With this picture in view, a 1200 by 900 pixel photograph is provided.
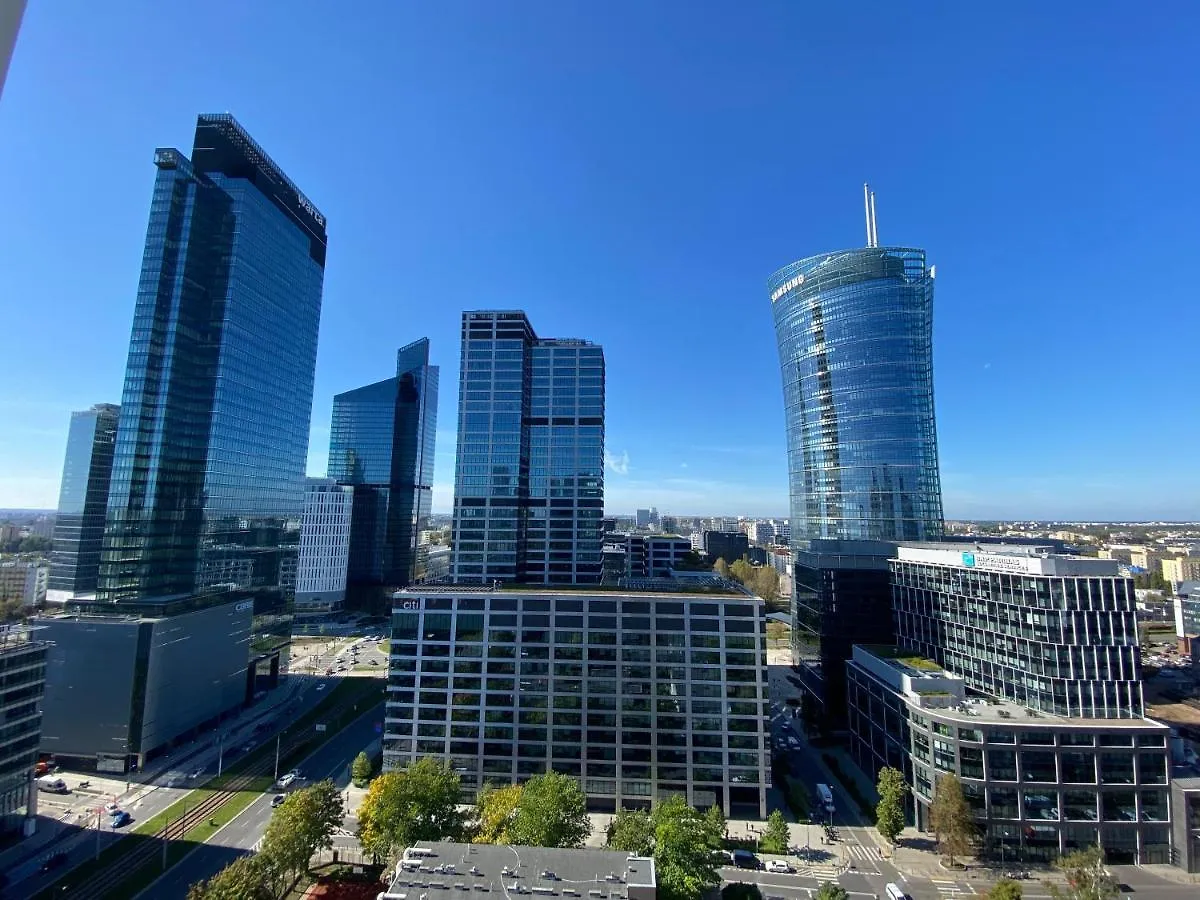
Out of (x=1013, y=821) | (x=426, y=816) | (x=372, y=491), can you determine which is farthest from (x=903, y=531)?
(x=372, y=491)

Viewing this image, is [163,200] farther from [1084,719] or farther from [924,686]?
[1084,719]

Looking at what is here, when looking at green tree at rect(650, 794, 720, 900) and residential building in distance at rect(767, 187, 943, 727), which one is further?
residential building in distance at rect(767, 187, 943, 727)

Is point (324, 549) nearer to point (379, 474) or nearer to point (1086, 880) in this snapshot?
point (379, 474)

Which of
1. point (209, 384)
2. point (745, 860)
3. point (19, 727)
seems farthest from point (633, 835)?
point (209, 384)

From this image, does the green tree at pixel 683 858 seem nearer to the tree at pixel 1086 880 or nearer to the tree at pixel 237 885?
the tree at pixel 1086 880

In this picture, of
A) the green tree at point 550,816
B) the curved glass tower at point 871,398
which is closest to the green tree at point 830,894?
the green tree at point 550,816

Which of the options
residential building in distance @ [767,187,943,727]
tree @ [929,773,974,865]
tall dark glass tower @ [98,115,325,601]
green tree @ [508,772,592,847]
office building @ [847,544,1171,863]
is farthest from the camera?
residential building in distance @ [767,187,943,727]

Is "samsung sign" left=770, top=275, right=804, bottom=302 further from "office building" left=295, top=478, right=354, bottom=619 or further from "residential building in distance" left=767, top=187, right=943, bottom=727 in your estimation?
"office building" left=295, top=478, right=354, bottom=619

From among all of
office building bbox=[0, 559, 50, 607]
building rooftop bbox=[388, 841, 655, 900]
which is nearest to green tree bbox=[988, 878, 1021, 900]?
building rooftop bbox=[388, 841, 655, 900]
